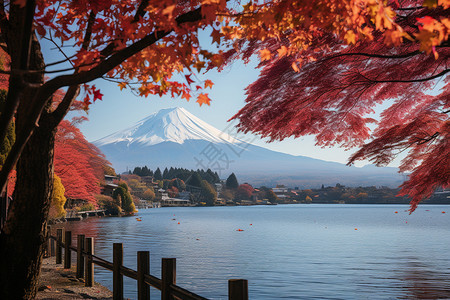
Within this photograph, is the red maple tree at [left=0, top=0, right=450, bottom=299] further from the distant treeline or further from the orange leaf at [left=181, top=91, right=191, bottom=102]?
the distant treeline

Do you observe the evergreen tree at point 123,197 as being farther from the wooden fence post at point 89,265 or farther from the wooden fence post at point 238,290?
the wooden fence post at point 238,290

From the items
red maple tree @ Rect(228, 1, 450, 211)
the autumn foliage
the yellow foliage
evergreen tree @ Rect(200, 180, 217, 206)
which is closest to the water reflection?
red maple tree @ Rect(228, 1, 450, 211)

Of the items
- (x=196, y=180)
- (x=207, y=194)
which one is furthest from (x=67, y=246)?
(x=207, y=194)

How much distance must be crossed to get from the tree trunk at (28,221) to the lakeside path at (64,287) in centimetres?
240

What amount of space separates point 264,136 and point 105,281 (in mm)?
10061

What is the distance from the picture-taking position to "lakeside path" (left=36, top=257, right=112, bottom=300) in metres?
8.07

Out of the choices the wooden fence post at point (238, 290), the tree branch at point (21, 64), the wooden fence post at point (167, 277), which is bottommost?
the wooden fence post at point (167, 277)

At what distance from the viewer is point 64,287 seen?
9.27 meters

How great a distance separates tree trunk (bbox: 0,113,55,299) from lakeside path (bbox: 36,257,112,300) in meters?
2.40

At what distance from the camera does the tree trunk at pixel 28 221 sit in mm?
5320

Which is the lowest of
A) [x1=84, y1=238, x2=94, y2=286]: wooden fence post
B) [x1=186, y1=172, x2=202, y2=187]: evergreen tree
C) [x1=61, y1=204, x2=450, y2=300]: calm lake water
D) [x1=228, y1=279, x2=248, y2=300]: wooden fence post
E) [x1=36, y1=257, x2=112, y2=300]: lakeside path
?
[x1=61, y1=204, x2=450, y2=300]: calm lake water

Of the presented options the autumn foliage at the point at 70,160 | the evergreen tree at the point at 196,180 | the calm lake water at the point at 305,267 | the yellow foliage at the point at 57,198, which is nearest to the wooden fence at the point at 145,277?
the calm lake water at the point at 305,267

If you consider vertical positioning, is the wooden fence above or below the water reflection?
above

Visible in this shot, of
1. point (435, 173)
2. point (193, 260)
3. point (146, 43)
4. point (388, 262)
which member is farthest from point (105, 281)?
point (388, 262)
